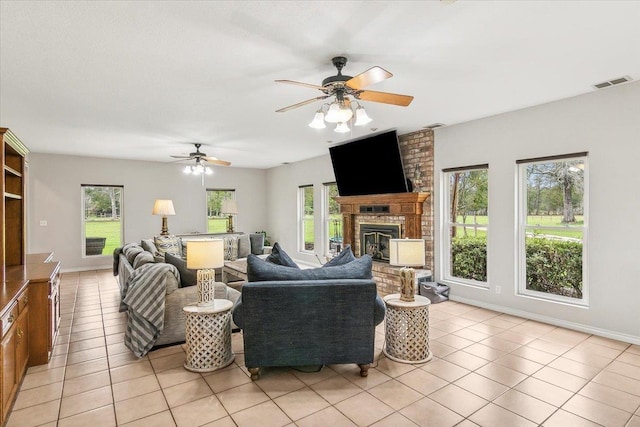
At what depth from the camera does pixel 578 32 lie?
7.97 feet

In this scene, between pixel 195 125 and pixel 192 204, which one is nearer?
pixel 195 125

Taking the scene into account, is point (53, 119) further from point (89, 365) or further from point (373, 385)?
point (373, 385)

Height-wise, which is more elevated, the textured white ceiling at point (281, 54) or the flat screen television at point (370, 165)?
the textured white ceiling at point (281, 54)

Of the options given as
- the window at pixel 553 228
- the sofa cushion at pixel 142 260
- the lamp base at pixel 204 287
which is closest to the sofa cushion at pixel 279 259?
the lamp base at pixel 204 287

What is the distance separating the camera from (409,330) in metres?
3.05

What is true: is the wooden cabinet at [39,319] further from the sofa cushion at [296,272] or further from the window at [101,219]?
the window at [101,219]

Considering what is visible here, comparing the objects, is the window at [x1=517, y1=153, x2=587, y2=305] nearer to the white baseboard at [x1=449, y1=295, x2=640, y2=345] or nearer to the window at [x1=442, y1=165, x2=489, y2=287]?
the white baseboard at [x1=449, y1=295, x2=640, y2=345]

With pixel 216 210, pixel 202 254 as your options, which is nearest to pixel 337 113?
pixel 202 254

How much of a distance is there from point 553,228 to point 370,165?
2815 millimetres

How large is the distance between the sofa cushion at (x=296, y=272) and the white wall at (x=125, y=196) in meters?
6.49

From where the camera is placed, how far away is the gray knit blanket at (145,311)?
10.6 ft

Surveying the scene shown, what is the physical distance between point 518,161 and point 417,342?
275 cm

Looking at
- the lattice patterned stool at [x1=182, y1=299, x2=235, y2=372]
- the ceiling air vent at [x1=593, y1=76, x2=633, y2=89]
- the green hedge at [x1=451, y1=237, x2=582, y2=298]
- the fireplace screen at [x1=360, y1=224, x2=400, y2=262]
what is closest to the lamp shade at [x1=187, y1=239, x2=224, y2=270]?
the lattice patterned stool at [x1=182, y1=299, x2=235, y2=372]

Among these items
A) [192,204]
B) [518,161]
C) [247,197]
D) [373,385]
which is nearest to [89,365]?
[373,385]
